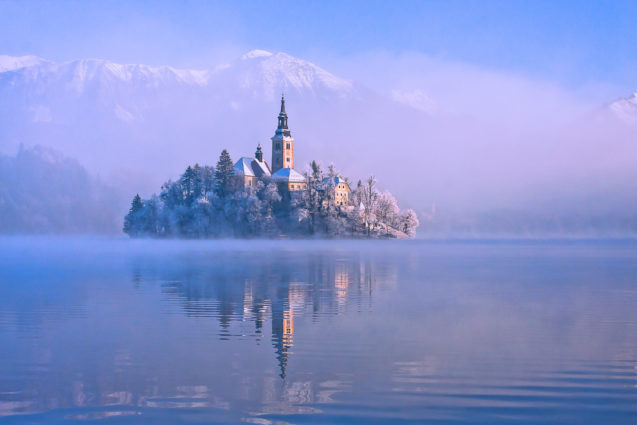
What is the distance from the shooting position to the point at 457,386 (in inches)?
458

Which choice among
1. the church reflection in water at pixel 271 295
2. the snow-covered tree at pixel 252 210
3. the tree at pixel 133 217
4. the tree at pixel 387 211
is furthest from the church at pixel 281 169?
the church reflection in water at pixel 271 295

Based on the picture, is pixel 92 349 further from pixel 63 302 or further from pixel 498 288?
pixel 498 288

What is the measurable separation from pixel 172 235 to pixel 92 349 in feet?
428

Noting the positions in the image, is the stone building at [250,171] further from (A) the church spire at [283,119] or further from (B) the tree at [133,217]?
(B) the tree at [133,217]

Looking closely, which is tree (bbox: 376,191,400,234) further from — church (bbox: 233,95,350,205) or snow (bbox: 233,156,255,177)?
snow (bbox: 233,156,255,177)

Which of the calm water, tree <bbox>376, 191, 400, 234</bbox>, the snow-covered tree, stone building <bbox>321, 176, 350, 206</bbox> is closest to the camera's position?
the calm water

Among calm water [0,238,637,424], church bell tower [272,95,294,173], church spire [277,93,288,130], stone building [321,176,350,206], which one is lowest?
calm water [0,238,637,424]

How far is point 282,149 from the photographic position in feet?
548

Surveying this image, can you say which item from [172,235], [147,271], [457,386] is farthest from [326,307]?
[172,235]

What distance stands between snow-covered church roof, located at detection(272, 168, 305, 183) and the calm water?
12464cm

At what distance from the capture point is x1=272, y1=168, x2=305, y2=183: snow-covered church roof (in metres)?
151

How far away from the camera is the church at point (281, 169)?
150125mm

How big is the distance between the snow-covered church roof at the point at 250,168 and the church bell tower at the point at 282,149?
3.88m

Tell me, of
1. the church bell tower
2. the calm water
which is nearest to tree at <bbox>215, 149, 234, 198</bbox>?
the church bell tower
